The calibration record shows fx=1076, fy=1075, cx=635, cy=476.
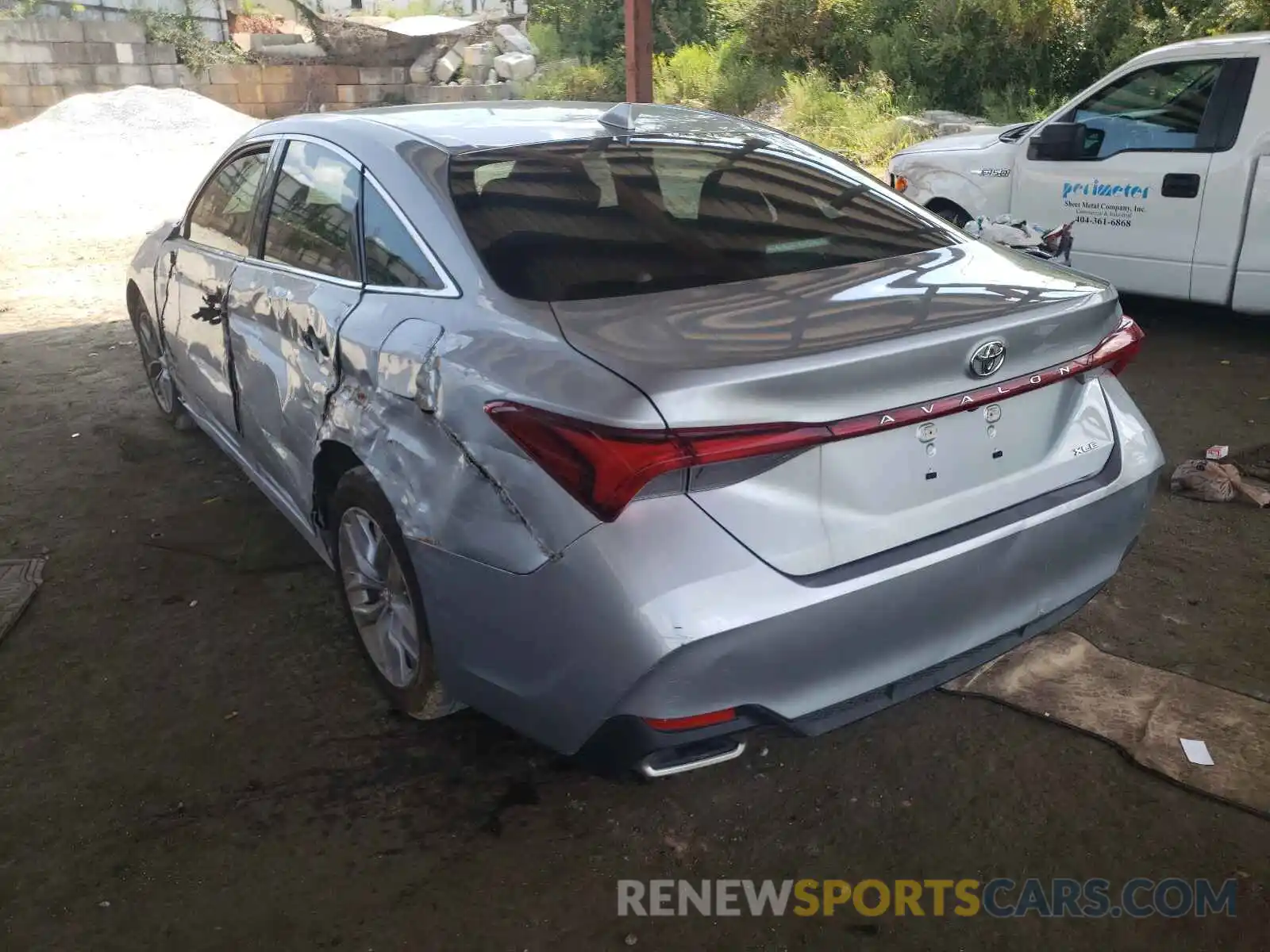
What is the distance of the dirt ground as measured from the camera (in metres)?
2.33

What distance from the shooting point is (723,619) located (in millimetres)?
2023

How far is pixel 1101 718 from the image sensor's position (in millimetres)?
2918

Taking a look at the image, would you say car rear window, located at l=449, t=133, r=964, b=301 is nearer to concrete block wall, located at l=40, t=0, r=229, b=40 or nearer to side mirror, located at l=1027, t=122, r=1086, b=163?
side mirror, located at l=1027, t=122, r=1086, b=163

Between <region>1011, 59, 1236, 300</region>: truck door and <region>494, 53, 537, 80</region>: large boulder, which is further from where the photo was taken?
<region>494, 53, 537, 80</region>: large boulder

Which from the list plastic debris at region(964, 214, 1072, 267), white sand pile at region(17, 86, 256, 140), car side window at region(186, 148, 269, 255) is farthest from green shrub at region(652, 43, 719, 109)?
car side window at region(186, 148, 269, 255)

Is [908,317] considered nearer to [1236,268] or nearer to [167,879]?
[167,879]

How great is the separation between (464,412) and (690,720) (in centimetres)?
81

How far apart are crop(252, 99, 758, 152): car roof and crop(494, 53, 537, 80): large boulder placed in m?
21.3

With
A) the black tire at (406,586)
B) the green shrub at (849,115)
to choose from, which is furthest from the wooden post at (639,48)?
the black tire at (406,586)

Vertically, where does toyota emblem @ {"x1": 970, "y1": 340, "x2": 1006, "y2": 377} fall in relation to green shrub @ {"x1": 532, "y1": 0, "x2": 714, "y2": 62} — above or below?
below

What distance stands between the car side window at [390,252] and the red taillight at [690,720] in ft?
3.86

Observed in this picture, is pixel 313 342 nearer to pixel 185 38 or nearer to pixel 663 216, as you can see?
pixel 663 216

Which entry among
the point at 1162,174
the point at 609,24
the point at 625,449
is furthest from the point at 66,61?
the point at 625,449

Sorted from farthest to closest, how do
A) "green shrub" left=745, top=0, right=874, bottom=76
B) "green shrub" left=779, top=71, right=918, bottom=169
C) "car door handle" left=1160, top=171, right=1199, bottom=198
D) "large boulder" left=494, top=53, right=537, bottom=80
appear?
1. "large boulder" left=494, top=53, right=537, bottom=80
2. "green shrub" left=745, top=0, right=874, bottom=76
3. "green shrub" left=779, top=71, right=918, bottom=169
4. "car door handle" left=1160, top=171, right=1199, bottom=198
